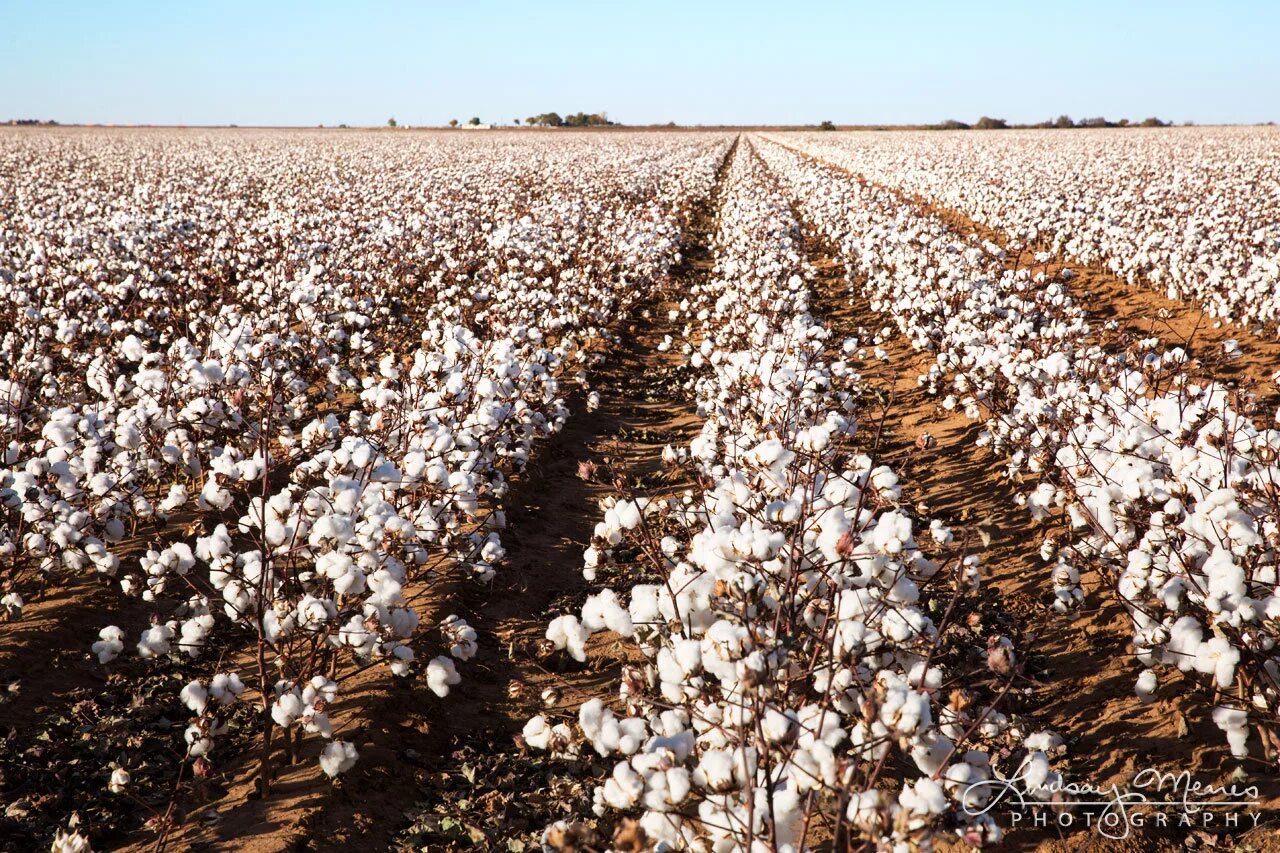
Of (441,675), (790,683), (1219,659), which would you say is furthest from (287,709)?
(1219,659)

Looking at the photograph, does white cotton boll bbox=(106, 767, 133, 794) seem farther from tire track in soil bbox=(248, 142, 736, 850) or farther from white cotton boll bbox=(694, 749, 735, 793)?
white cotton boll bbox=(694, 749, 735, 793)

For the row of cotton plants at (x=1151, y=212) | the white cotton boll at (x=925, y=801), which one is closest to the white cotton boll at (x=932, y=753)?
the white cotton boll at (x=925, y=801)

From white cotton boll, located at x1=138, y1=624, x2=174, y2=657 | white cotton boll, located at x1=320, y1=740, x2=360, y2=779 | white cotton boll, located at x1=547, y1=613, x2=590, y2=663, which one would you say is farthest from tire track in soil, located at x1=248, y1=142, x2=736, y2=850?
white cotton boll, located at x1=138, y1=624, x2=174, y2=657

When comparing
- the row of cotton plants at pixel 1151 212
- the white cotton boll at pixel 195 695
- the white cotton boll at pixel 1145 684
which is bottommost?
the white cotton boll at pixel 1145 684

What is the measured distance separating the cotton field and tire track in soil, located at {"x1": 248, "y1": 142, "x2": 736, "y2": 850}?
2 cm

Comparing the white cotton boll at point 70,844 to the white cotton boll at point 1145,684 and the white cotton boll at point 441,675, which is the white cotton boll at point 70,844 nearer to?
the white cotton boll at point 441,675

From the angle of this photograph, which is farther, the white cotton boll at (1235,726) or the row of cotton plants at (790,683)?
the white cotton boll at (1235,726)

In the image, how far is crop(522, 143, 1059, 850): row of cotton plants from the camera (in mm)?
2527

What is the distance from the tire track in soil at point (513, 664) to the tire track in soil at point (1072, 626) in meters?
2.35

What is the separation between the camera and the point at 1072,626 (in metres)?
5.20

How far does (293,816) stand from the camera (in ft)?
12.7

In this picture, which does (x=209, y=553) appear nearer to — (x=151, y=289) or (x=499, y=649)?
(x=499, y=649)

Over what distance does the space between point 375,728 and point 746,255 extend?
11804 millimetres

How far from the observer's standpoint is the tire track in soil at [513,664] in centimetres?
400
